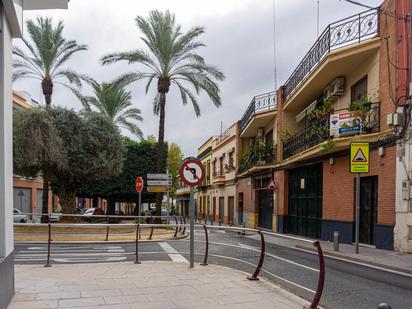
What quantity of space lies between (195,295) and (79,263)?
5.07m

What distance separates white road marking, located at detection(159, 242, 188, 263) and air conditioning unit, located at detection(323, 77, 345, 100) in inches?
376

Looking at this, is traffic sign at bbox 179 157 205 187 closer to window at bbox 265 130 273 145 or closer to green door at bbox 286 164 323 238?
green door at bbox 286 164 323 238

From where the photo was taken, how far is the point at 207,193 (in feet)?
182

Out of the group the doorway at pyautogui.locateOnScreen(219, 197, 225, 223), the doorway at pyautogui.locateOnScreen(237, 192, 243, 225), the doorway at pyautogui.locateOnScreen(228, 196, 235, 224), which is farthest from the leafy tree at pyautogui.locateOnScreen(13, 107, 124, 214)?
the doorway at pyautogui.locateOnScreen(219, 197, 225, 223)

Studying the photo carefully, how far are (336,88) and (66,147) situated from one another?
541 inches

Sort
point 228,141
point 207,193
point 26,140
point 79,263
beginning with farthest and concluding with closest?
1. point 207,193
2. point 228,141
3. point 26,140
4. point 79,263

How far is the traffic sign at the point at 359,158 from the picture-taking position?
1378 cm

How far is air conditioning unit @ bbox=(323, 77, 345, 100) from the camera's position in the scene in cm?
1886

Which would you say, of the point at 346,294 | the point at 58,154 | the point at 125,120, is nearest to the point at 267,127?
the point at 125,120

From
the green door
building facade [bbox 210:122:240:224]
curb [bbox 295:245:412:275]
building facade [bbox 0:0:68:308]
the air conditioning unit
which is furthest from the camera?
building facade [bbox 210:122:240:224]

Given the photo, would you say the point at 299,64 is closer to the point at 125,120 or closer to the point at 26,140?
the point at 26,140

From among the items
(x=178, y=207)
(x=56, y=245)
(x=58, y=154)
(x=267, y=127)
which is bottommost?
(x=178, y=207)

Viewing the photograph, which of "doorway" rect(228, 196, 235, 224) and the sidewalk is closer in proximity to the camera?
the sidewalk

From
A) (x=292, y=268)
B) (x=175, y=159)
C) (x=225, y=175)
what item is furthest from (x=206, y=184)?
(x=292, y=268)
